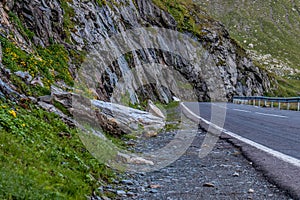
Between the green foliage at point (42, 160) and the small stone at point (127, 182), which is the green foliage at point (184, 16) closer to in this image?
the green foliage at point (42, 160)

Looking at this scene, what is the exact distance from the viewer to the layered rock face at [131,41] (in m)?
14.9

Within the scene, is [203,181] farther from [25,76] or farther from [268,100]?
[268,100]

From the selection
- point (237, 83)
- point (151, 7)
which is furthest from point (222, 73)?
point (151, 7)

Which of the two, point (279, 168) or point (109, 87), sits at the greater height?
point (109, 87)

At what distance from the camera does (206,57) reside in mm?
50594

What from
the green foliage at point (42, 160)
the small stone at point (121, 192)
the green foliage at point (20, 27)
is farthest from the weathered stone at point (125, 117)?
the small stone at point (121, 192)

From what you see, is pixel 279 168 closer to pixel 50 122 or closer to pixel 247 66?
pixel 50 122

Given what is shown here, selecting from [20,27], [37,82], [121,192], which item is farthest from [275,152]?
[20,27]

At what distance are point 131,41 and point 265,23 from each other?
436 feet

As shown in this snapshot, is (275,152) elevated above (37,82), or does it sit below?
below

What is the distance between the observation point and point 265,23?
147875 mm

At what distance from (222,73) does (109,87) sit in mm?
38030

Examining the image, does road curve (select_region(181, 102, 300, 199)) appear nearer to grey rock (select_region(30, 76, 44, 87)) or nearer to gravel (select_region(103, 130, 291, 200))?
gravel (select_region(103, 130, 291, 200))

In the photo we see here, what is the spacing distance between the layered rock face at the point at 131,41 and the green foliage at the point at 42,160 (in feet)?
20.0
